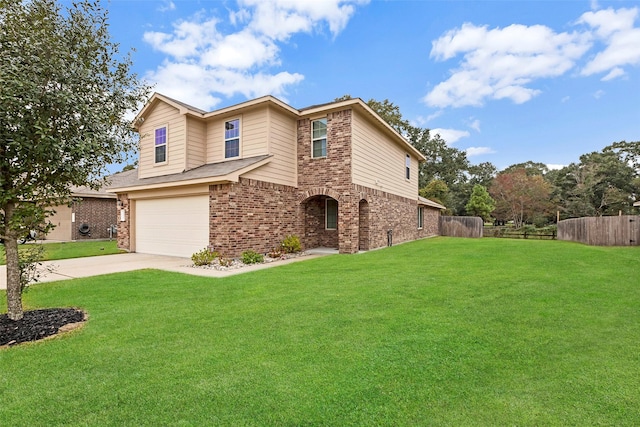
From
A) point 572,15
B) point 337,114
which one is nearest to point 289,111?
point 337,114

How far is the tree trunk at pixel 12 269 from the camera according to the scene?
14.6 ft

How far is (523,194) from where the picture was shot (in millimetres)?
37094

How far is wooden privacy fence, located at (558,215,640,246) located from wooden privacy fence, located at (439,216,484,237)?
6398 millimetres

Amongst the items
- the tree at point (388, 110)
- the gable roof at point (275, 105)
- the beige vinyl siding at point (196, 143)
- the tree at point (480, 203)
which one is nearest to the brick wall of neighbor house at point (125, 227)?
the gable roof at point (275, 105)

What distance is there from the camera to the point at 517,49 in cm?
1394

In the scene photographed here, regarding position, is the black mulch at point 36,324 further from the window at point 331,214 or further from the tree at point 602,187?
the tree at point 602,187

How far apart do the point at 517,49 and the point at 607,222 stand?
10036 mm

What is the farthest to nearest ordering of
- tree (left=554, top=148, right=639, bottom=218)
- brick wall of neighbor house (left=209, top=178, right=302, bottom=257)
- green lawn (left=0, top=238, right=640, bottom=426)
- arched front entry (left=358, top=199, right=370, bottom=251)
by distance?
tree (left=554, top=148, right=639, bottom=218), arched front entry (left=358, top=199, right=370, bottom=251), brick wall of neighbor house (left=209, top=178, right=302, bottom=257), green lawn (left=0, top=238, right=640, bottom=426)

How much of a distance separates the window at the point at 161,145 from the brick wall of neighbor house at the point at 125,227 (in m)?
2.29

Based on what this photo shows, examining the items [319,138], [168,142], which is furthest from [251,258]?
[168,142]

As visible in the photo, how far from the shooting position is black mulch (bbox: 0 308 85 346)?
3971 mm

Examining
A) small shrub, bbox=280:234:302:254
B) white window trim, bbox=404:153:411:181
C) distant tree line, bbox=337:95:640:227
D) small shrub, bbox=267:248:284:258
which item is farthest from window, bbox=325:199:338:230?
distant tree line, bbox=337:95:640:227

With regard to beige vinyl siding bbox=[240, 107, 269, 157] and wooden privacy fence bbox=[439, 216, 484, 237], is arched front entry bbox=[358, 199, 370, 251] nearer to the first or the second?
beige vinyl siding bbox=[240, 107, 269, 157]

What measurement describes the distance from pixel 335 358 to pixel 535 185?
41976mm
